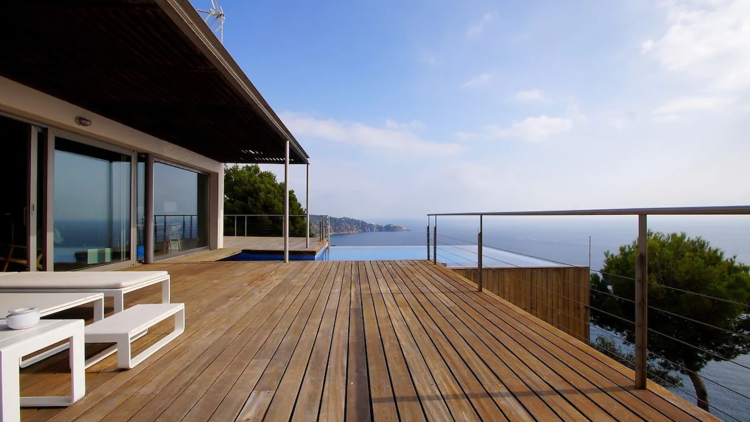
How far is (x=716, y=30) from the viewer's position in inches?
263

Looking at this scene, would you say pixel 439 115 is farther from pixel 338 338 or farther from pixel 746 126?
pixel 338 338

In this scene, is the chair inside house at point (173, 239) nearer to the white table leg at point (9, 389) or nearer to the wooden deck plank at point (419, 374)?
the wooden deck plank at point (419, 374)

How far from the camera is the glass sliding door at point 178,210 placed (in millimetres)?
5070

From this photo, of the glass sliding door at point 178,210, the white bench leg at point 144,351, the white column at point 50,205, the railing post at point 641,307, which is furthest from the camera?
the glass sliding door at point 178,210

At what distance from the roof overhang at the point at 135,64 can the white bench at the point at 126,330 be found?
5.53 feet

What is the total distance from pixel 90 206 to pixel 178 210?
177 cm

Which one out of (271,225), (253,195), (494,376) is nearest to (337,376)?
(494,376)

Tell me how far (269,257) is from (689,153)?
1137 cm

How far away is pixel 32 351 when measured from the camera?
40.5 inches

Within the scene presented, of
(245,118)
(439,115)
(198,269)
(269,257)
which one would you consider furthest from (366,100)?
(198,269)

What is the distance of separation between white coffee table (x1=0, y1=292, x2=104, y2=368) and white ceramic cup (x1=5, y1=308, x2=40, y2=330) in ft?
1.13

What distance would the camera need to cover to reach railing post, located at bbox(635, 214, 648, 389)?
1298 millimetres

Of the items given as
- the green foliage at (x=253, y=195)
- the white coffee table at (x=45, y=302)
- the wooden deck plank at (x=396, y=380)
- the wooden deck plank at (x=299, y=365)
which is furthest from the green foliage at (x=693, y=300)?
the green foliage at (x=253, y=195)

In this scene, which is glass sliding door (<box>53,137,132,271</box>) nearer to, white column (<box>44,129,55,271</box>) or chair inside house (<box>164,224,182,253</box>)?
white column (<box>44,129,55,271</box>)
